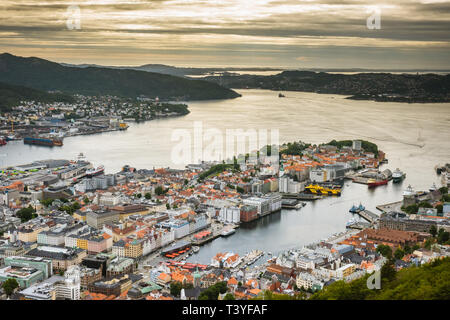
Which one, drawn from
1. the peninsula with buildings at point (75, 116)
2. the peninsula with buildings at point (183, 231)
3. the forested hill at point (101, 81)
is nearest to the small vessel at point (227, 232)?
the peninsula with buildings at point (183, 231)

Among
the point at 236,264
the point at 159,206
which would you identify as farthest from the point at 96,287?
the point at 159,206

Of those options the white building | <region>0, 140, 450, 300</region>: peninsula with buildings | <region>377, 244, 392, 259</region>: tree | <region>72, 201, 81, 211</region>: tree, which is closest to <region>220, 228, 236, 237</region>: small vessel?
<region>0, 140, 450, 300</region>: peninsula with buildings

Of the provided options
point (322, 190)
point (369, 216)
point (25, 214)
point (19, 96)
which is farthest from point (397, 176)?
point (19, 96)

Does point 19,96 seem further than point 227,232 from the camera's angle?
Yes

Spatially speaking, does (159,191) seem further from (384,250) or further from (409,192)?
(384,250)

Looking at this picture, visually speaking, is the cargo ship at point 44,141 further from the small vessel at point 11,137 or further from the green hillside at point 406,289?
the green hillside at point 406,289

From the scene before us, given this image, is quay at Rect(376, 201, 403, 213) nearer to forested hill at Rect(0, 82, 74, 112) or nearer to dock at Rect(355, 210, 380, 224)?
dock at Rect(355, 210, 380, 224)
